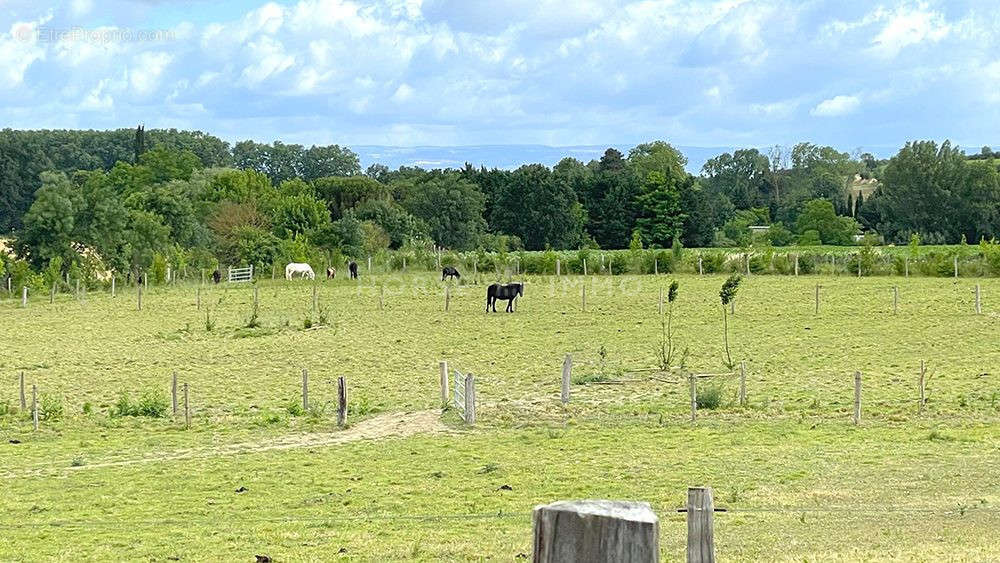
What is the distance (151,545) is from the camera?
1211 cm

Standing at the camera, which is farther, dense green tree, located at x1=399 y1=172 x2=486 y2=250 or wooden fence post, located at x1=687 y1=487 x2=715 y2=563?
dense green tree, located at x1=399 y1=172 x2=486 y2=250

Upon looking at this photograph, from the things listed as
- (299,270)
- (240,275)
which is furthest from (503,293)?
(240,275)

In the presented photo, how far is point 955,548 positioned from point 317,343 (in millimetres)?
25029

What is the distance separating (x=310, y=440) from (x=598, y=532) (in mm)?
17583

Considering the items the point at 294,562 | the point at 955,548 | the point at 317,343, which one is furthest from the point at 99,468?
the point at 317,343

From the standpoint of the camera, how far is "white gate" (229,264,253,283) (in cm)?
5984

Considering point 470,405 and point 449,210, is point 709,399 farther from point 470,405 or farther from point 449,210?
point 449,210

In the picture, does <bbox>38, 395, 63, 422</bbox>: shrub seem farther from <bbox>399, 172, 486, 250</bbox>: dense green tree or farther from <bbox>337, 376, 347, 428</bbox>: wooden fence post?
<bbox>399, 172, 486, 250</bbox>: dense green tree

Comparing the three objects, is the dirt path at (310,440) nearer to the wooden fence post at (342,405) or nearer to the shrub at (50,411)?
the wooden fence post at (342,405)

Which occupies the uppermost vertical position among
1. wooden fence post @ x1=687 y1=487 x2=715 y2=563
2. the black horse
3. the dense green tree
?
the dense green tree

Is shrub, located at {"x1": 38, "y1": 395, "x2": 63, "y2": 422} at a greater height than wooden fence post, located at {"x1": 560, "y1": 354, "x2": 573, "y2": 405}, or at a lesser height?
lesser

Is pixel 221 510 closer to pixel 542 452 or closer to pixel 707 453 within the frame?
pixel 542 452

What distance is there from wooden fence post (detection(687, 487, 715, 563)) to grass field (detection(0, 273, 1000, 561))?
16.4ft

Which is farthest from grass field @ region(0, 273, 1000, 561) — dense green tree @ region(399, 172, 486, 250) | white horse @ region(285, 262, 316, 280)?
dense green tree @ region(399, 172, 486, 250)
